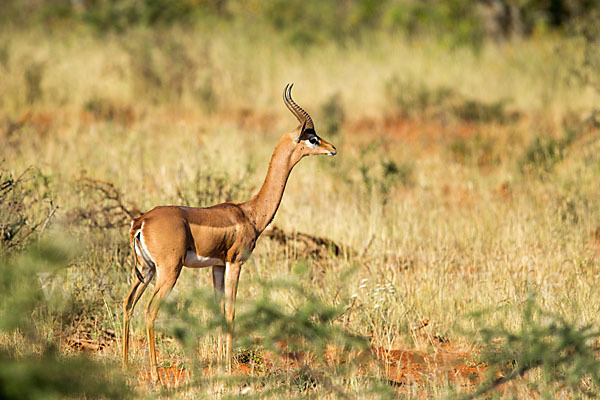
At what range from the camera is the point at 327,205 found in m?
8.62

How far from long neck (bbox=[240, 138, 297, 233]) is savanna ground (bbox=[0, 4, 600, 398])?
2.38 ft

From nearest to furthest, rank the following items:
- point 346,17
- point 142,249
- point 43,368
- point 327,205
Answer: point 43,368 → point 142,249 → point 327,205 → point 346,17

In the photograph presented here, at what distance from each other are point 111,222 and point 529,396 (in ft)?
13.1

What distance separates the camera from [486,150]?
1142cm

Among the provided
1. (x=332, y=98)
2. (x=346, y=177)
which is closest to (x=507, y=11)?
(x=332, y=98)

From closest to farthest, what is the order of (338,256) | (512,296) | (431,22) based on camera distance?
(512,296) < (338,256) < (431,22)

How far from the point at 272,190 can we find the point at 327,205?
331 cm

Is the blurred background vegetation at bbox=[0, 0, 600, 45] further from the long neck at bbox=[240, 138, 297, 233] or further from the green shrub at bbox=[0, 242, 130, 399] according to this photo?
the green shrub at bbox=[0, 242, 130, 399]

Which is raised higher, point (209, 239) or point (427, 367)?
point (209, 239)

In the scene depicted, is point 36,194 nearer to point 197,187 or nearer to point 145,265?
point 197,187

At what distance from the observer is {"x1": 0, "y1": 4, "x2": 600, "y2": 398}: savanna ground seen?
193 inches

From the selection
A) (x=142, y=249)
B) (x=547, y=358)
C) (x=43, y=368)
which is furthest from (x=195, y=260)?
(x=547, y=358)

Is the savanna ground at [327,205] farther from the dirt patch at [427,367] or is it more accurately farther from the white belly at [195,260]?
the white belly at [195,260]

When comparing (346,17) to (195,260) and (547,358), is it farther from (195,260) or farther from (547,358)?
(547,358)
